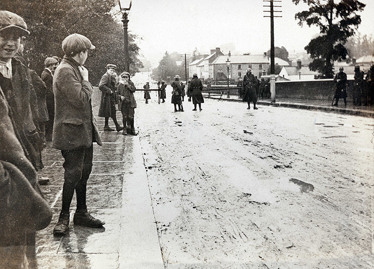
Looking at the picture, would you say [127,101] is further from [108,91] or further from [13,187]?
[13,187]

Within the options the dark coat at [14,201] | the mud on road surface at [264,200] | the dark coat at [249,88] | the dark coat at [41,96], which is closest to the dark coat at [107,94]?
the mud on road surface at [264,200]

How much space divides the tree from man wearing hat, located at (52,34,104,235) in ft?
85.9

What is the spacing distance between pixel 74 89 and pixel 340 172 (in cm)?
468

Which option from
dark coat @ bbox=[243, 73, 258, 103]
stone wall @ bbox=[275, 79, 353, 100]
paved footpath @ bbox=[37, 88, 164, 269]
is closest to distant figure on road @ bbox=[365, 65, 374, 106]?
stone wall @ bbox=[275, 79, 353, 100]

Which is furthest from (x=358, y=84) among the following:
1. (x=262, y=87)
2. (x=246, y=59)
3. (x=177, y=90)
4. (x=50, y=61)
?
(x=246, y=59)

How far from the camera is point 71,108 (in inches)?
173

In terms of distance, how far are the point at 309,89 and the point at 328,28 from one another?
1187 cm

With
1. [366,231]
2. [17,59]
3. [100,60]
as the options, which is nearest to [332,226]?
[366,231]

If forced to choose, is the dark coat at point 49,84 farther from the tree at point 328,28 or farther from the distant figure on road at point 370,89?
the tree at point 328,28

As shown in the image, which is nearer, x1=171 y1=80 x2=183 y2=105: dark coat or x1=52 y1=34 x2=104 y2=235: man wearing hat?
x1=52 y1=34 x2=104 y2=235: man wearing hat

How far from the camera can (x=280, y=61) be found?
369ft

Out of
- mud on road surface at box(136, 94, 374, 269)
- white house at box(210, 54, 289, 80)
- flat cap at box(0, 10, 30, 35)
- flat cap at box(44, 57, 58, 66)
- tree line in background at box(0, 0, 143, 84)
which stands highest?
white house at box(210, 54, 289, 80)

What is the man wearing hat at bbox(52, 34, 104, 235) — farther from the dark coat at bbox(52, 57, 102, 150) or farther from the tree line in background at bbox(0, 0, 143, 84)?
the tree line in background at bbox(0, 0, 143, 84)

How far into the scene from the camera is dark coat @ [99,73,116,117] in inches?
510
